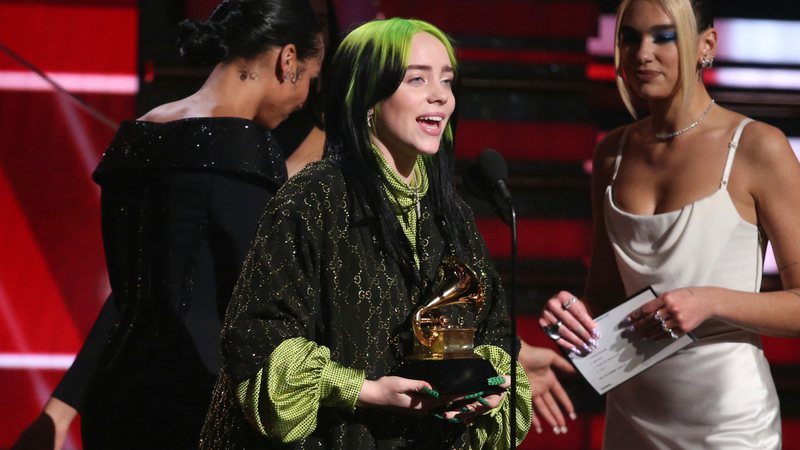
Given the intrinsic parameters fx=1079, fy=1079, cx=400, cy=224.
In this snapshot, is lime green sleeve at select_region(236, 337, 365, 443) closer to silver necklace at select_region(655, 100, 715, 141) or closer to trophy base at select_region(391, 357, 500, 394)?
trophy base at select_region(391, 357, 500, 394)

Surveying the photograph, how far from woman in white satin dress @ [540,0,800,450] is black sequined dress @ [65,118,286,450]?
67cm

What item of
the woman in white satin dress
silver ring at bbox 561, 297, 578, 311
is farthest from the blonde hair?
silver ring at bbox 561, 297, 578, 311

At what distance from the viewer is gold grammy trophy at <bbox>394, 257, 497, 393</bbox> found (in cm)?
165

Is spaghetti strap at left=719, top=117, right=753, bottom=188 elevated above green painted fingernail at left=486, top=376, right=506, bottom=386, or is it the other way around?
spaghetti strap at left=719, top=117, right=753, bottom=188

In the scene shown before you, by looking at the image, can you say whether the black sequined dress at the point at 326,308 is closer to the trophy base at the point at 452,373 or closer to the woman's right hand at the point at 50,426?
the trophy base at the point at 452,373

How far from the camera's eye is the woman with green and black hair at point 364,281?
5.44ft

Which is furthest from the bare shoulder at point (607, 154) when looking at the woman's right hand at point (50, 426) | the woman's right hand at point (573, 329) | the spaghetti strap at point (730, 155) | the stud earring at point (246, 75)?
the woman's right hand at point (50, 426)

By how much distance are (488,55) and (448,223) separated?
95.6 inches

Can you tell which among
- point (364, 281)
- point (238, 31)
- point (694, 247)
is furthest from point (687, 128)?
point (238, 31)

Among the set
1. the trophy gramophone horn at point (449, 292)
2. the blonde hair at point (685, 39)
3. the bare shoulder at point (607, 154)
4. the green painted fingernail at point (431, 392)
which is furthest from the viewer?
the bare shoulder at point (607, 154)

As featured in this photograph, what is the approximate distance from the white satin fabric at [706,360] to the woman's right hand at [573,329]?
0.69 feet

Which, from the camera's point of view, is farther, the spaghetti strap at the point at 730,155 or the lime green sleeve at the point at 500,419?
the spaghetti strap at the point at 730,155

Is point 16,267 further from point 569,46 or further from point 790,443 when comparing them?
point 790,443

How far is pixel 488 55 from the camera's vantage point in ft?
13.9
